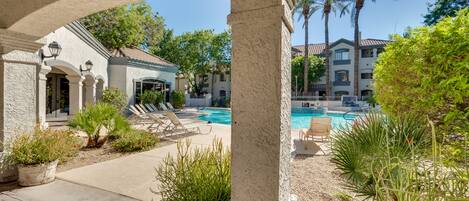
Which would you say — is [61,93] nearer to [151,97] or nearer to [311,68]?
[151,97]

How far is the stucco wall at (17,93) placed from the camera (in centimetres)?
449

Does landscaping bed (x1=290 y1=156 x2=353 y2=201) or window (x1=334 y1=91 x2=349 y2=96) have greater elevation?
window (x1=334 y1=91 x2=349 y2=96)

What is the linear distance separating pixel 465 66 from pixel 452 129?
3.19ft

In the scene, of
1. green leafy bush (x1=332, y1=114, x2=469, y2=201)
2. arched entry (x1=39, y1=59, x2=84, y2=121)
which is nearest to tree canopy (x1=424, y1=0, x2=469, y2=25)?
green leafy bush (x1=332, y1=114, x2=469, y2=201)

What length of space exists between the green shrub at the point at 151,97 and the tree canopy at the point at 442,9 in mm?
20419

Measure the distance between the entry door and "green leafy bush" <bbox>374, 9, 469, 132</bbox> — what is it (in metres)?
17.0

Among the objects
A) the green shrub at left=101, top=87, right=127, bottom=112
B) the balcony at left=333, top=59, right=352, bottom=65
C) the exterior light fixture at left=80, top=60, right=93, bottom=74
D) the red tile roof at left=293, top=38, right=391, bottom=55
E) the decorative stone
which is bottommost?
the decorative stone

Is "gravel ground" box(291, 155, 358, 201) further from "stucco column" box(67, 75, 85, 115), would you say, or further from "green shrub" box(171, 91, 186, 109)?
"green shrub" box(171, 91, 186, 109)

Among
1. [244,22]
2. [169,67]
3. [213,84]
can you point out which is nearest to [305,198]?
[244,22]

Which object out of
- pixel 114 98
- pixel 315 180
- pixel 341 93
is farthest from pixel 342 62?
pixel 315 180

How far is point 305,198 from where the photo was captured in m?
3.92

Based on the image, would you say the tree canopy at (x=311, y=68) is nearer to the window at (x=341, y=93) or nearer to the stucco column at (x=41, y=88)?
the window at (x=341, y=93)

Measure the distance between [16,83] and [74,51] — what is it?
27.3ft

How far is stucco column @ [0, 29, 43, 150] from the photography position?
447 cm
